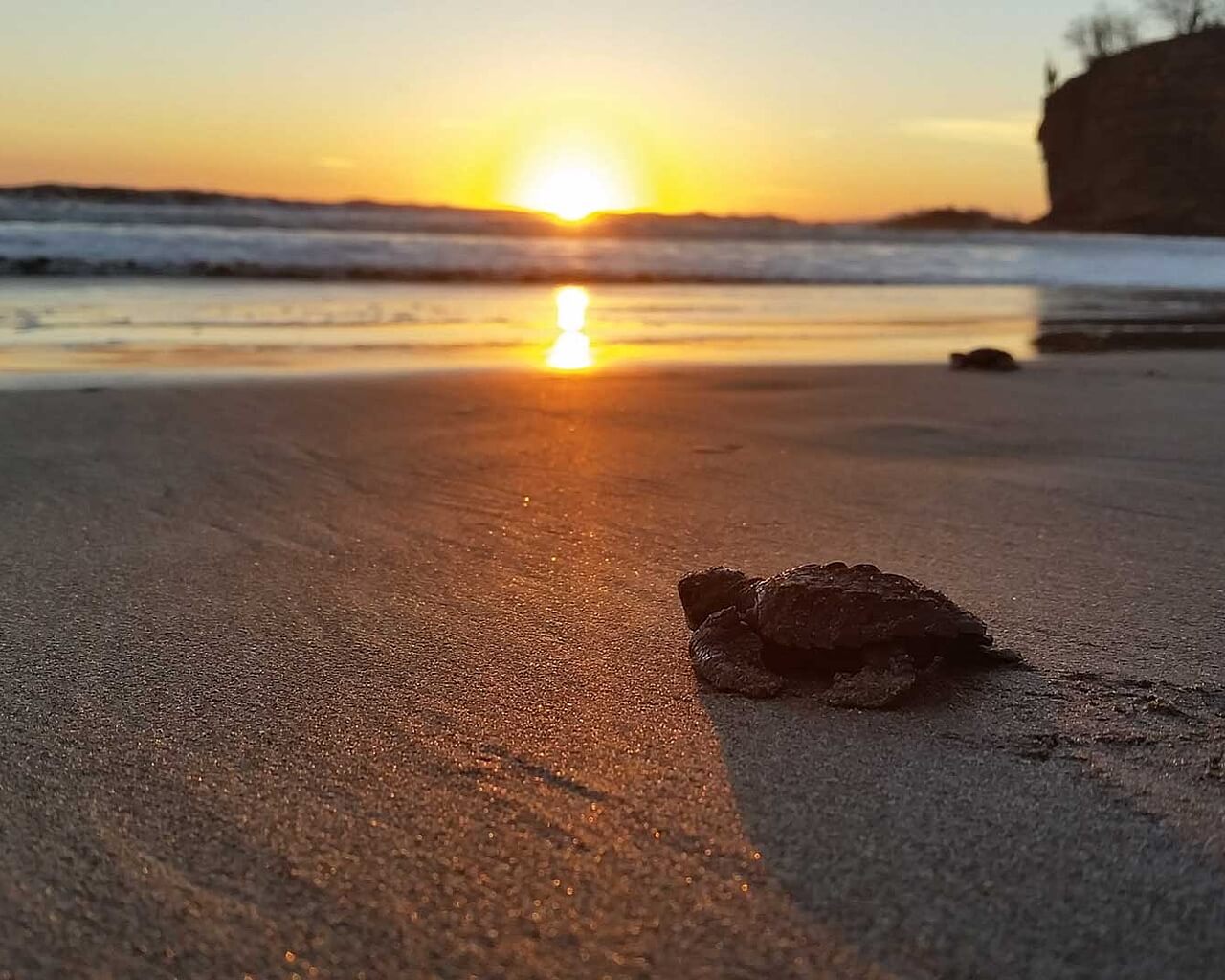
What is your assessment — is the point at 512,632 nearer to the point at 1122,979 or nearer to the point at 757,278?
the point at 1122,979

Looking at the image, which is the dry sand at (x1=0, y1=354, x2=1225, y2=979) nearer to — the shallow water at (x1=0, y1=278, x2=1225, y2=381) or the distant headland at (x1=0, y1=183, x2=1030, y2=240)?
the shallow water at (x1=0, y1=278, x2=1225, y2=381)

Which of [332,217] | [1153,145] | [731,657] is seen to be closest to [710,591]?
[731,657]

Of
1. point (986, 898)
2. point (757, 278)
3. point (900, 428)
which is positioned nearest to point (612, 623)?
point (986, 898)

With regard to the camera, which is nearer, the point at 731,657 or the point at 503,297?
the point at 731,657

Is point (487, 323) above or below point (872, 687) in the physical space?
above

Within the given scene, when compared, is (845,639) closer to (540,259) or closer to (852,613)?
(852,613)

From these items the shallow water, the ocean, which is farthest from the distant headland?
the shallow water
